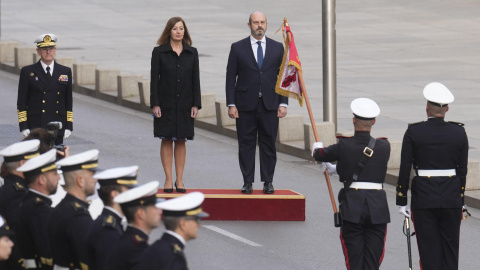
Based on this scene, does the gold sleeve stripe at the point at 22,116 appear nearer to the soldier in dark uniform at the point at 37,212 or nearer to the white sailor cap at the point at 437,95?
the white sailor cap at the point at 437,95

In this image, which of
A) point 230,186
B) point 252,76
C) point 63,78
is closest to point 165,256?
point 252,76

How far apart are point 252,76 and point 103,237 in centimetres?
674

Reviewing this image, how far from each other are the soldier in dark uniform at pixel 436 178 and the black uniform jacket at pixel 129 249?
13.3 feet

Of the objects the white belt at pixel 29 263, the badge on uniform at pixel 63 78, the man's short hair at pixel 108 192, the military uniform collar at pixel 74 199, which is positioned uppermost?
the badge on uniform at pixel 63 78

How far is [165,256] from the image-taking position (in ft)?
20.8

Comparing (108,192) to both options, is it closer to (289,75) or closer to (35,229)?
(35,229)

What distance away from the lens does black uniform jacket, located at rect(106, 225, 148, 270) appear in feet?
21.7

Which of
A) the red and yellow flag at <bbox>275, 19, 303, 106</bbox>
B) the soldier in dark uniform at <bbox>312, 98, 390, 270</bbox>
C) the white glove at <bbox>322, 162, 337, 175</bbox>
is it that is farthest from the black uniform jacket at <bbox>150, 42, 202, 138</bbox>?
the soldier in dark uniform at <bbox>312, 98, 390, 270</bbox>

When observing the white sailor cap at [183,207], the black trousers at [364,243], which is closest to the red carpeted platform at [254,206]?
the black trousers at [364,243]

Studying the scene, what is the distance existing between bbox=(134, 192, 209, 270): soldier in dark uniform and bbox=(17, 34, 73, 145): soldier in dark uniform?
23.7ft

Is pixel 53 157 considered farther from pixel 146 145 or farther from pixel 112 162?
pixel 146 145

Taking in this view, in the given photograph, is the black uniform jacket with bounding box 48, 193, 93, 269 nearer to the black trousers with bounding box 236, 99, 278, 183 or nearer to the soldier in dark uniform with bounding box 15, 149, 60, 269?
the soldier in dark uniform with bounding box 15, 149, 60, 269

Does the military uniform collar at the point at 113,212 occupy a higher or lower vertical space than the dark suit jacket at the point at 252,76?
lower

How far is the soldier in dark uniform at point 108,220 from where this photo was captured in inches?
278
